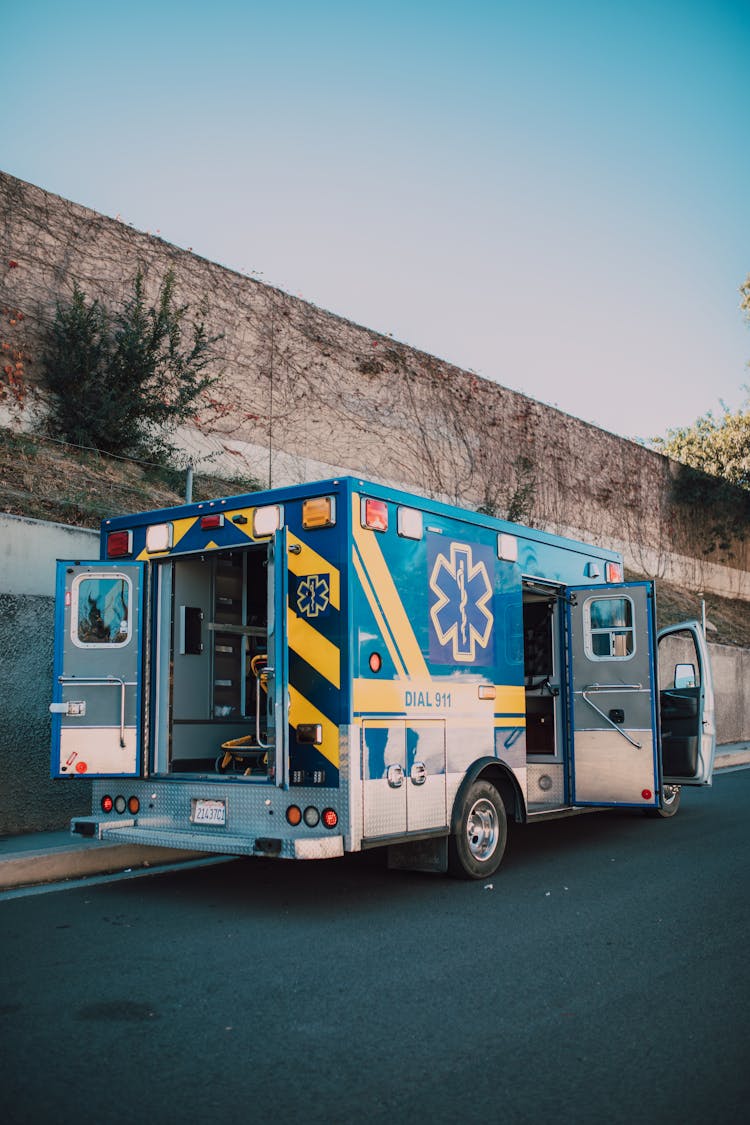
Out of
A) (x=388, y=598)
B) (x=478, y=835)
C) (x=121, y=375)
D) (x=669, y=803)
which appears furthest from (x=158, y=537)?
(x=121, y=375)

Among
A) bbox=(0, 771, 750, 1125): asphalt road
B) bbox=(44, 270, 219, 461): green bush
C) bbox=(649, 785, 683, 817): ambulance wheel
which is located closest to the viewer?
bbox=(0, 771, 750, 1125): asphalt road

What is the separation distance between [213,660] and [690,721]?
474cm

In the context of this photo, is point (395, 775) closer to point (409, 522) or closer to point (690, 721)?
point (409, 522)

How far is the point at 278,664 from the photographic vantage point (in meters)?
6.60

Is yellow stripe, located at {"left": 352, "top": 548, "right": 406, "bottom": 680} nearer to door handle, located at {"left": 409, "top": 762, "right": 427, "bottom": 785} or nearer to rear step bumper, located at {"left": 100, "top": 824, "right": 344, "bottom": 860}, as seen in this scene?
door handle, located at {"left": 409, "top": 762, "right": 427, "bottom": 785}

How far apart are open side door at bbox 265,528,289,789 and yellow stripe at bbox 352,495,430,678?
0.53m

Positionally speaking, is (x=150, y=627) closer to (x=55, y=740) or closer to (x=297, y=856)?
(x=55, y=740)

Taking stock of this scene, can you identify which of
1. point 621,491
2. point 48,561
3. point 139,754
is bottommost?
point 139,754

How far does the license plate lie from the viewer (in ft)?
22.3

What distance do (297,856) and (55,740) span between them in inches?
Answer: 88.5

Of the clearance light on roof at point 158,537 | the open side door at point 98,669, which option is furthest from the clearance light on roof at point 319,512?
the open side door at point 98,669

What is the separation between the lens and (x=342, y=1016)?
14.6ft

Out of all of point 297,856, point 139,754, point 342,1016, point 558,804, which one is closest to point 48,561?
point 139,754

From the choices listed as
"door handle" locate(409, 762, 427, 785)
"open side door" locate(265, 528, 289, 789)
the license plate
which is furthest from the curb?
"door handle" locate(409, 762, 427, 785)
